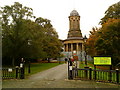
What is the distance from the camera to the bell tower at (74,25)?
245 feet

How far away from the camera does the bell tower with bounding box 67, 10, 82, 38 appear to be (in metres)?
74.8

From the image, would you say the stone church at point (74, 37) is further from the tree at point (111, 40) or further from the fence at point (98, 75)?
the fence at point (98, 75)

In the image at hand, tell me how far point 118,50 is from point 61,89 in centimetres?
1684

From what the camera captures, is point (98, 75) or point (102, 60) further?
point (102, 60)

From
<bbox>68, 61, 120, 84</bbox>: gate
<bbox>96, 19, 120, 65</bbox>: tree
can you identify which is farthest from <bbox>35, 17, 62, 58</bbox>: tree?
<bbox>68, 61, 120, 84</bbox>: gate

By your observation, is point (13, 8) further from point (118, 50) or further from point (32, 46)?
point (118, 50)

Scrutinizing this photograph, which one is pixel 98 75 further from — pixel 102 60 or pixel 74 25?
pixel 74 25

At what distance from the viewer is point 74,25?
249 feet

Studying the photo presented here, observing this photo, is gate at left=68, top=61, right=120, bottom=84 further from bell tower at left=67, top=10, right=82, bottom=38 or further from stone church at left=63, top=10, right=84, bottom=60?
bell tower at left=67, top=10, right=82, bottom=38

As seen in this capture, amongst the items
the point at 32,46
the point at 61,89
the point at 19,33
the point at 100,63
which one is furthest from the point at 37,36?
the point at 61,89

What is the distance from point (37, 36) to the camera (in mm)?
27344

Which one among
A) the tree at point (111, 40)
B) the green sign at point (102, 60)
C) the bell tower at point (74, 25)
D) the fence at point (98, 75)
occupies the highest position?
the bell tower at point (74, 25)

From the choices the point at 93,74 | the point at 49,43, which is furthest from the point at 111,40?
the point at 49,43

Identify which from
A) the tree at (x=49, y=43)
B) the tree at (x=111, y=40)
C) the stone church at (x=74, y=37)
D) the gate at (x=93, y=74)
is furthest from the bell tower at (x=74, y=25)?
the gate at (x=93, y=74)
